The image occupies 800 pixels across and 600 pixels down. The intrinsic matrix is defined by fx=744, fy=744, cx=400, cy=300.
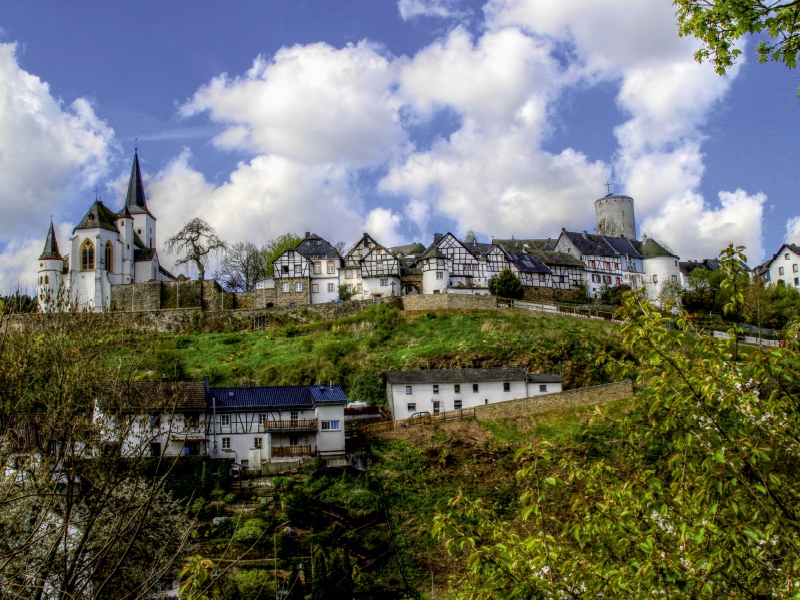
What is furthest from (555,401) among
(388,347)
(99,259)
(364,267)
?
(99,259)

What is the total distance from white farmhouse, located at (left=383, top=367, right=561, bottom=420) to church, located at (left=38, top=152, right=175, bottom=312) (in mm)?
29635

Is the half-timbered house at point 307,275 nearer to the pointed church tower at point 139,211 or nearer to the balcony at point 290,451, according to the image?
the pointed church tower at point 139,211

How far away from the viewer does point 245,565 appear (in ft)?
78.5

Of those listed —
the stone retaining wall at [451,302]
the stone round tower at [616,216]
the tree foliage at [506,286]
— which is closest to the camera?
the stone retaining wall at [451,302]

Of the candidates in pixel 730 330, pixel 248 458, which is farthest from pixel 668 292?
pixel 730 330

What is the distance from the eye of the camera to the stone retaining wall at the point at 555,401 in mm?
37312

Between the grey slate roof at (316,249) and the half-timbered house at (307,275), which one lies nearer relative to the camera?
the half-timbered house at (307,275)

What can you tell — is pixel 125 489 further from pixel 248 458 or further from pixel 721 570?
pixel 721 570

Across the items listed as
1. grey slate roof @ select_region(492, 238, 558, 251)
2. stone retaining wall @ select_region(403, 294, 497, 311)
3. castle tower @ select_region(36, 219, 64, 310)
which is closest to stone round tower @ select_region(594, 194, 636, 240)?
grey slate roof @ select_region(492, 238, 558, 251)

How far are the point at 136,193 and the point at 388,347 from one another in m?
36.3

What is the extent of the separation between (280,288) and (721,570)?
5332 cm

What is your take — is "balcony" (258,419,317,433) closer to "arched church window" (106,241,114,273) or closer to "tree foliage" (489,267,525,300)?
"tree foliage" (489,267,525,300)

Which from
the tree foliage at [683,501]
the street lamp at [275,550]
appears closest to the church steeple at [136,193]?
the street lamp at [275,550]

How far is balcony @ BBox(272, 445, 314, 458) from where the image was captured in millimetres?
33219
